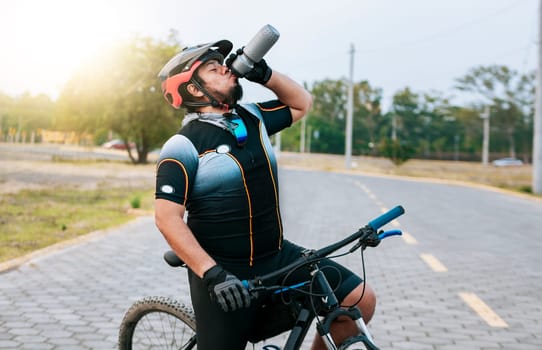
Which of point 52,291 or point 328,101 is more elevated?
point 328,101

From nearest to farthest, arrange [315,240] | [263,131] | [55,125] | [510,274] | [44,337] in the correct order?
[263,131], [44,337], [510,274], [315,240], [55,125]

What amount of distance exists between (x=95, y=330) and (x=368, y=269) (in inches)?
166

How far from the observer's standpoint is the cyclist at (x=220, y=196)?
2.92m

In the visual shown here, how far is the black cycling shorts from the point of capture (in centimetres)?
308

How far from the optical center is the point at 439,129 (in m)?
118

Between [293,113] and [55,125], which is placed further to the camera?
[55,125]

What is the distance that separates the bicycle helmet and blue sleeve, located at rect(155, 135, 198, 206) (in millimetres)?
259

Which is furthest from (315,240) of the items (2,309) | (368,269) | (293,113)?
(293,113)

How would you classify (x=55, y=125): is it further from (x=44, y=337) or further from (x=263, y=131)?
(x=263, y=131)

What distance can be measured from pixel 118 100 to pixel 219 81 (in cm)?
4305

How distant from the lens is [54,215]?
51.1 ft

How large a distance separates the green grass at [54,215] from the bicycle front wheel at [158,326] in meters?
6.28

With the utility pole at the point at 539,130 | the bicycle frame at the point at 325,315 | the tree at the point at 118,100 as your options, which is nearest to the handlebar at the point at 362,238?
the bicycle frame at the point at 325,315

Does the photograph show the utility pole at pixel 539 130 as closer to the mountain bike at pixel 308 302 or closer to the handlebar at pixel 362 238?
the mountain bike at pixel 308 302
